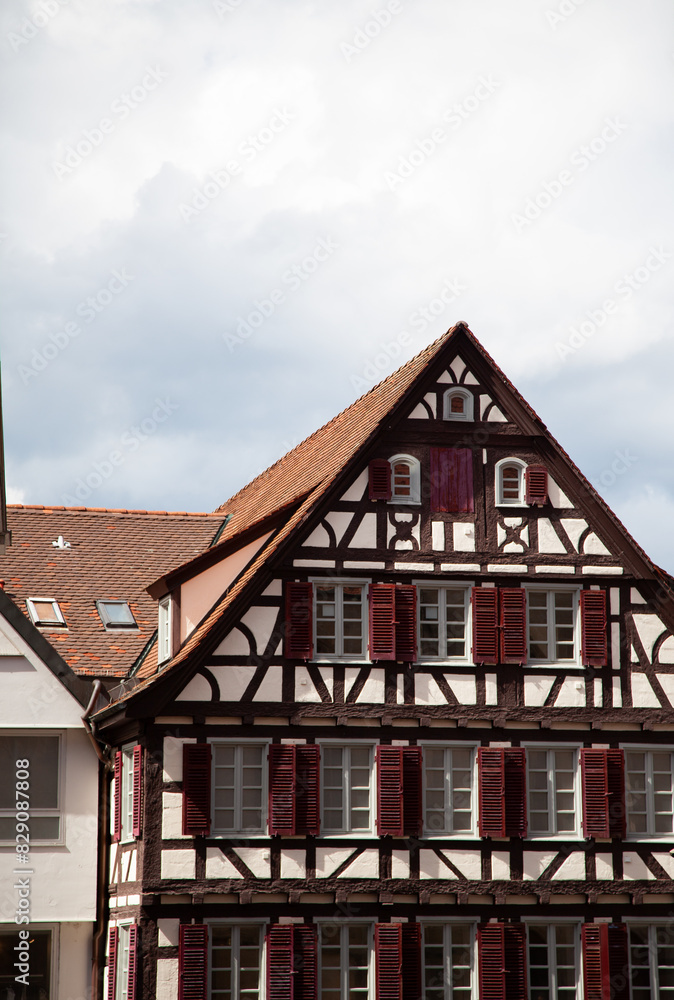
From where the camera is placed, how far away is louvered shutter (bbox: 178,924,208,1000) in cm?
2252

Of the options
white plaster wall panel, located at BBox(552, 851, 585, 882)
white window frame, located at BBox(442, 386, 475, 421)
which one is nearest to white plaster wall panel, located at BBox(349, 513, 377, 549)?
white window frame, located at BBox(442, 386, 475, 421)

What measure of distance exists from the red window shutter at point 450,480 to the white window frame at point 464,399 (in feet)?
2.05

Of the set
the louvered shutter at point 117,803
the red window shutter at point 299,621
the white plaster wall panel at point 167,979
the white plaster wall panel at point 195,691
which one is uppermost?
the red window shutter at point 299,621

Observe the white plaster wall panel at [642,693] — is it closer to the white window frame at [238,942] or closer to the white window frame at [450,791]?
the white window frame at [450,791]

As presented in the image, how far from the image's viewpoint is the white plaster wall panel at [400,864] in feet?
78.1

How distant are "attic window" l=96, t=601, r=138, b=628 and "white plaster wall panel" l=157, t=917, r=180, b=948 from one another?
21.5 feet

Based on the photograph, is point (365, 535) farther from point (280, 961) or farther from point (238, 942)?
point (280, 961)

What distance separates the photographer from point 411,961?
2344 centimetres

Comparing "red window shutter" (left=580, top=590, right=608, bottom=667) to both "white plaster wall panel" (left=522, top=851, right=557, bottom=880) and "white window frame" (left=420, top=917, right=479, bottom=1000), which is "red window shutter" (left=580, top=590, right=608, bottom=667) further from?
"white window frame" (left=420, top=917, right=479, bottom=1000)

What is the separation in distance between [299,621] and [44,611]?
5908mm

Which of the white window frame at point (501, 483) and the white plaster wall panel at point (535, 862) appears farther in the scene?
the white window frame at point (501, 483)

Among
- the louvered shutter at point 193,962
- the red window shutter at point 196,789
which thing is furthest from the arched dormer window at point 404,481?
the louvered shutter at point 193,962

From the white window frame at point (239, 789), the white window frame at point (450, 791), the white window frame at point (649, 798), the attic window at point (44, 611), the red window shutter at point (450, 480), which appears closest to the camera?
the white window frame at point (239, 789)

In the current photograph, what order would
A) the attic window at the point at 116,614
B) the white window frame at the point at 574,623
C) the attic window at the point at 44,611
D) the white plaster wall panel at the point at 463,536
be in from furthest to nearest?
the attic window at the point at 116,614 → the attic window at the point at 44,611 → the white plaster wall panel at the point at 463,536 → the white window frame at the point at 574,623
